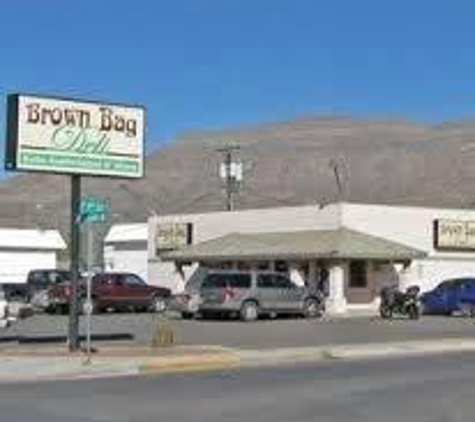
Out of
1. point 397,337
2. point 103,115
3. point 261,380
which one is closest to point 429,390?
point 261,380

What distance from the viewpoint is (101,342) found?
33812mm

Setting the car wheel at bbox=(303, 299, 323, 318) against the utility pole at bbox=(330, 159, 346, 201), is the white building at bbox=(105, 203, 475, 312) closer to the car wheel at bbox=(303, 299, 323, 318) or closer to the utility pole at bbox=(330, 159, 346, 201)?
the car wheel at bbox=(303, 299, 323, 318)

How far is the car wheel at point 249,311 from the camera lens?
4712 cm

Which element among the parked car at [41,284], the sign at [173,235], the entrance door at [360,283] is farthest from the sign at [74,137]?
the sign at [173,235]

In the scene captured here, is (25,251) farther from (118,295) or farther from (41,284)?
(118,295)

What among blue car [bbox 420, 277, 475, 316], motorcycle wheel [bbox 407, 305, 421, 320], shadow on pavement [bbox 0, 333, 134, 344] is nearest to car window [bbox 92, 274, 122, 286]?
motorcycle wheel [bbox 407, 305, 421, 320]

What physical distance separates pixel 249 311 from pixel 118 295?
8.41 meters

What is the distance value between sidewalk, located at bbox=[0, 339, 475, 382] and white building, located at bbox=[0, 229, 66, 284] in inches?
1804

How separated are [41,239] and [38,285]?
2036 cm

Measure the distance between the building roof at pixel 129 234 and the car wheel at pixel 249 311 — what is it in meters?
29.2

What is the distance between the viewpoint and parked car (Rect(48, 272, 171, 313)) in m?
52.9

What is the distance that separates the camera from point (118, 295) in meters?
54.0

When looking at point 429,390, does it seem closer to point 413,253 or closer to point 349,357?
point 349,357

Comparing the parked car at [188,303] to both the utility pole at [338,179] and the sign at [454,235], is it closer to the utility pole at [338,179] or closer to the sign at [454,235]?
the sign at [454,235]
